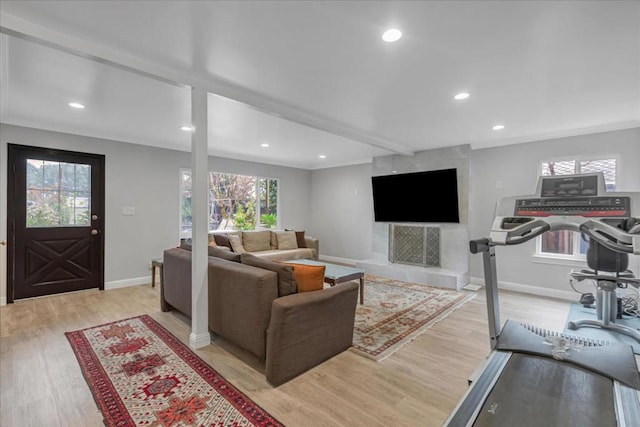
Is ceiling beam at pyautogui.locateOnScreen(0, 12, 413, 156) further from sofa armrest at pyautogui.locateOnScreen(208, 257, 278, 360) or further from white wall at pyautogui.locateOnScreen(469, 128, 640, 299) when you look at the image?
white wall at pyautogui.locateOnScreen(469, 128, 640, 299)

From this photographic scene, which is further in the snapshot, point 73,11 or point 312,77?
point 312,77

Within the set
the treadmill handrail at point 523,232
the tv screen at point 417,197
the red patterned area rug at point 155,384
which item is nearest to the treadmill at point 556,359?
the treadmill handrail at point 523,232

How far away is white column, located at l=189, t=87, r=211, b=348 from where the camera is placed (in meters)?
2.57

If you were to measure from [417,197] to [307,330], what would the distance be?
149 inches

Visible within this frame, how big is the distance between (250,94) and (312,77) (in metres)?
0.68

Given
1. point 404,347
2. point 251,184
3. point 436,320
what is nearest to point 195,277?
point 404,347

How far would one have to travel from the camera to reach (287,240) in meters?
6.23

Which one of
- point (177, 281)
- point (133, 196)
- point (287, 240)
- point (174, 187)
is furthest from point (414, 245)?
point (133, 196)

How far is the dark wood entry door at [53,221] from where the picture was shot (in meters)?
3.91

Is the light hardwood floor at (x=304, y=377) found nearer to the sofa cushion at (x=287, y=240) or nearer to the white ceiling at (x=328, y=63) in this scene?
the white ceiling at (x=328, y=63)

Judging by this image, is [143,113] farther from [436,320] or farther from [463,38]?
[436,320]

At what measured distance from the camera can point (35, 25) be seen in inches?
73.0

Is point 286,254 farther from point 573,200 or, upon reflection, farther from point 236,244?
point 573,200

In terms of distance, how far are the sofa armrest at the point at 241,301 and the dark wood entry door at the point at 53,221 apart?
2.89 m
